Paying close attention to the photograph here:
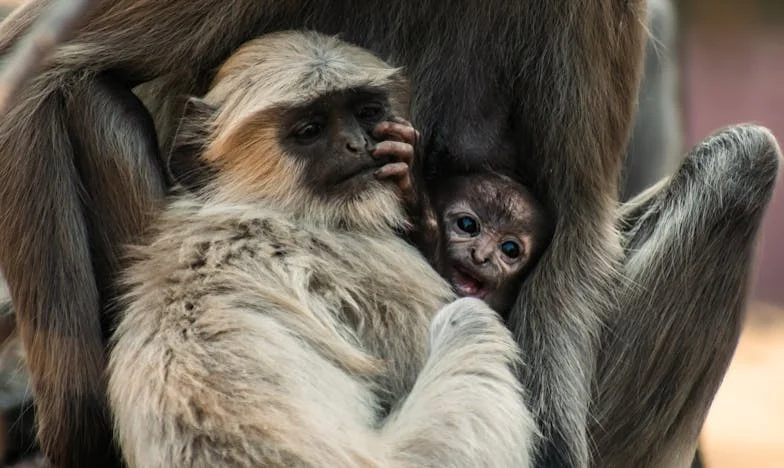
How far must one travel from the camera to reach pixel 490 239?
4.14 m

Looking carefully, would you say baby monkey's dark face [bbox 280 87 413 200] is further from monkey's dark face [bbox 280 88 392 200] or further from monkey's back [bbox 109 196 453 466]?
monkey's back [bbox 109 196 453 466]

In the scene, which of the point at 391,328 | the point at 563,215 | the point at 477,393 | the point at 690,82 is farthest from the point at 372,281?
the point at 690,82

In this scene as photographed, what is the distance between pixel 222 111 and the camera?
152 inches

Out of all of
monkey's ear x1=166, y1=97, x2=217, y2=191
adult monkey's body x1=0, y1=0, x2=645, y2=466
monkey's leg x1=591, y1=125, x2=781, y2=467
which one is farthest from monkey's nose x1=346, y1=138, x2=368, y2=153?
monkey's leg x1=591, y1=125, x2=781, y2=467

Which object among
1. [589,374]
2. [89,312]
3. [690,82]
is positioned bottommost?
[690,82]

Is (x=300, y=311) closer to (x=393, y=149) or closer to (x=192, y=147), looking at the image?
(x=393, y=149)

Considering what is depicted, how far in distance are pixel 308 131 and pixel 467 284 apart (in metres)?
0.68

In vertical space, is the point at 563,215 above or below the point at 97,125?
below

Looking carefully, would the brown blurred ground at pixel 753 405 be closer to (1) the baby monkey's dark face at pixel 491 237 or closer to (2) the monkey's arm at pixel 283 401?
(1) the baby monkey's dark face at pixel 491 237

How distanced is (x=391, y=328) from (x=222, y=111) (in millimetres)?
747

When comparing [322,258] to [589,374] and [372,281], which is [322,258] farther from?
[589,374]

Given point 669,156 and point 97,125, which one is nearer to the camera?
point 97,125

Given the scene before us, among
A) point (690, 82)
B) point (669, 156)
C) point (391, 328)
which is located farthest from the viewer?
point (690, 82)

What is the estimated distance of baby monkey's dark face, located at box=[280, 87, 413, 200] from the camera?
12.5ft
